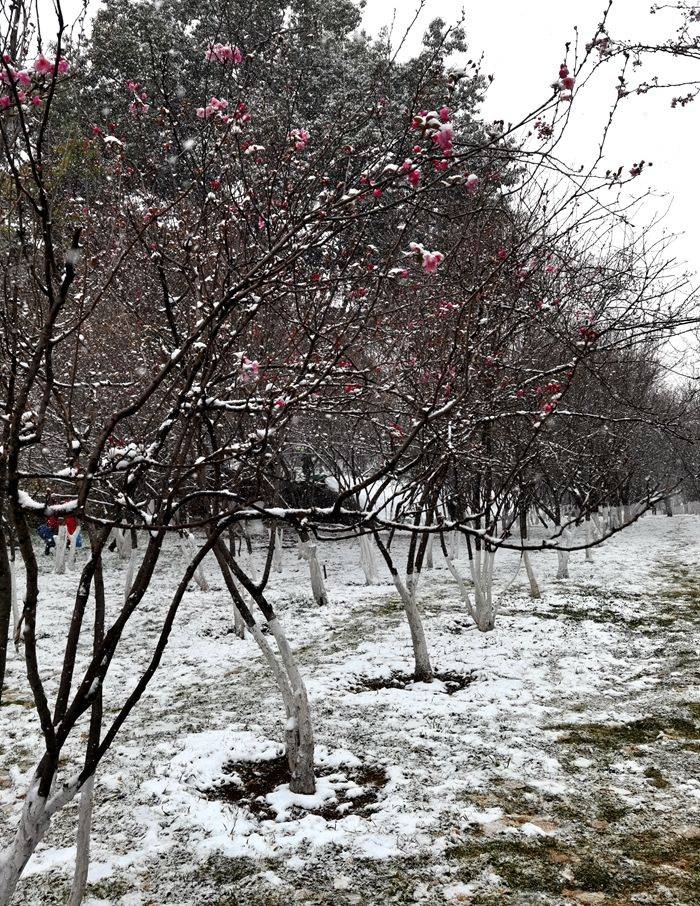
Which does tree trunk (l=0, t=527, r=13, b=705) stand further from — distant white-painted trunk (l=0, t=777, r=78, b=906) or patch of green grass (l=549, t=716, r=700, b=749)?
patch of green grass (l=549, t=716, r=700, b=749)

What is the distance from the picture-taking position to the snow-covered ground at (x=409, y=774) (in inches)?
138

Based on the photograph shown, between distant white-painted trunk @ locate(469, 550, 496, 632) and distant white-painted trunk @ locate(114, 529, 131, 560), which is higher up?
distant white-painted trunk @ locate(114, 529, 131, 560)

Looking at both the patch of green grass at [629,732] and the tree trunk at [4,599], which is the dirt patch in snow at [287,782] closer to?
the patch of green grass at [629,732]

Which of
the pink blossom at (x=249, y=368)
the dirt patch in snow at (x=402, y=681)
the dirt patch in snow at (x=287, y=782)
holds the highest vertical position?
the pink blossom at (x=249, y=368)

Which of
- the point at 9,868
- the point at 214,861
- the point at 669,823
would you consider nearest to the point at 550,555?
the point at 669,823

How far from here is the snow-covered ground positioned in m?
3.50

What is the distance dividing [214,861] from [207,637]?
234 inches

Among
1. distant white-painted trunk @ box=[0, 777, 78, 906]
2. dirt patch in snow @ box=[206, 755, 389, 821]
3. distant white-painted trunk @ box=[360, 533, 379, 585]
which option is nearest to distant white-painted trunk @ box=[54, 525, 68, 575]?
distant white-painted trunk @ box=[360, 533, 379, 585]

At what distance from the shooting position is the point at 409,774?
15.4 ft

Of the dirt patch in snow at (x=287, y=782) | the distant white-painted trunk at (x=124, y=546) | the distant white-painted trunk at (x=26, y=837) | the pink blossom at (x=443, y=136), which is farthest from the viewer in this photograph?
the distant white-painted trunk at (x=124, y=546)

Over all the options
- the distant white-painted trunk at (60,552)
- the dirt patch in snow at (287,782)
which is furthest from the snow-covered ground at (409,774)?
the distant white-painted trunk at (60,552)

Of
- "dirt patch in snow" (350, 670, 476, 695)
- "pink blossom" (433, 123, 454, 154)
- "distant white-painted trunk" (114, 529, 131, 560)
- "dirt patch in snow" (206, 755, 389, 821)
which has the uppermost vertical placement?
"pink blossom" (433, 123, 454, 154)

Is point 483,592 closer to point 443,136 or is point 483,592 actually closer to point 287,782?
point 287,782

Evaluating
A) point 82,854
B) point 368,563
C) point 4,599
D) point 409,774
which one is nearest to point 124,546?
point 368,563
